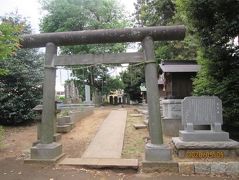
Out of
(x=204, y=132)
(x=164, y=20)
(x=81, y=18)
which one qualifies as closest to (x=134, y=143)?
(x=204, y=132)

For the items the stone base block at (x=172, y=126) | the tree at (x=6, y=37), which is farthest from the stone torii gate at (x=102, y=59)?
the stone base block at (x=172, y=126)

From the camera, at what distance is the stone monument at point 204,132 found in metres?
8.18

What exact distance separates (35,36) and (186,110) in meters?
5.11

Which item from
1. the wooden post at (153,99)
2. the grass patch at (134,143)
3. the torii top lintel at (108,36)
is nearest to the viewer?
the wooden post at (153,99)

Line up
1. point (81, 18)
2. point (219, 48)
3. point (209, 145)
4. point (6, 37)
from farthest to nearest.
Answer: point (81, 18), point (219, 48), point (209, 145), point (6, 37)

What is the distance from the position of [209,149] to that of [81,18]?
26.1m

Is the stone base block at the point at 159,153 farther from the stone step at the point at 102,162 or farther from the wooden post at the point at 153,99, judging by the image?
the stone step at the point at 102,162

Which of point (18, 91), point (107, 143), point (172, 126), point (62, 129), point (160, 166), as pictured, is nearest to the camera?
point (160, 166)

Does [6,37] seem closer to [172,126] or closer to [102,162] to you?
[102,162]

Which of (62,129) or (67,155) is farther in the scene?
(62,129)

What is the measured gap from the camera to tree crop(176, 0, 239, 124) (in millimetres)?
9000

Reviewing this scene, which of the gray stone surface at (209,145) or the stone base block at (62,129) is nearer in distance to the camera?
the gray stone surface at (209,145)

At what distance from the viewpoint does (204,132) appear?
337 inches

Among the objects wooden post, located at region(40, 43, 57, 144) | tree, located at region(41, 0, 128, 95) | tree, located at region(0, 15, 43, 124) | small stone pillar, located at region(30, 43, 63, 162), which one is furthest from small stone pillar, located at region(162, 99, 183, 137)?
tree, located at region(41, 0, 128, 95)
